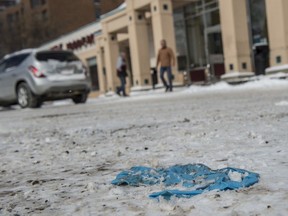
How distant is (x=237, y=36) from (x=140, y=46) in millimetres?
7045

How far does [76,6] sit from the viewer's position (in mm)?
56188

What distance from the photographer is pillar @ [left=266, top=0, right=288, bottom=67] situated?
15188 millimetres

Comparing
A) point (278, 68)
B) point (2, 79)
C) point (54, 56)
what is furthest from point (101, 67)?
point (278, 68)

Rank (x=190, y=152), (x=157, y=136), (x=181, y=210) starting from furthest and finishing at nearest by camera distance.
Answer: (x=157, y=136)
(x=190, y=152)
(x=181, y=210)

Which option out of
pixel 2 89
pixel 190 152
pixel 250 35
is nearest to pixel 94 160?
pixel 190 152

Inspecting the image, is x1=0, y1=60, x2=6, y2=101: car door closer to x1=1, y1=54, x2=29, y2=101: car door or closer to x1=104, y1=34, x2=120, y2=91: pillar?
x1=1, y1=54, x2=29, y2=101: car door

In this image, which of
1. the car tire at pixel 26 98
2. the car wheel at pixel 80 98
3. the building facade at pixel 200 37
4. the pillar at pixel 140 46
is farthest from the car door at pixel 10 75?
the pillar at pixel 140 46

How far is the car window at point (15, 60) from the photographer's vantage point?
13.9 meters

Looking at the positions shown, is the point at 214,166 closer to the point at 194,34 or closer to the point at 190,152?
the point at 190,152

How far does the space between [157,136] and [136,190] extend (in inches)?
83.1

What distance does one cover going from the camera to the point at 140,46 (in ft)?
75.6

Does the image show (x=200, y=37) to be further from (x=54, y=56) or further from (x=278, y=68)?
(x=54, y=56)

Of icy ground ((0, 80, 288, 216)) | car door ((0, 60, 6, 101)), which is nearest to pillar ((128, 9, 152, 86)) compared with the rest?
car door ((0, 60, 6, 101))

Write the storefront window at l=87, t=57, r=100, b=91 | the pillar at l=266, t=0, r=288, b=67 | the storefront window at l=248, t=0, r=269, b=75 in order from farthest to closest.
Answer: the storefront window at l=87, t=57, r=100, b=91 < the storefront window at l=248, t=0, r=269, b=75 < the pillar at l=266, t=0, r=288, b=67
